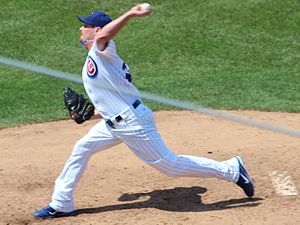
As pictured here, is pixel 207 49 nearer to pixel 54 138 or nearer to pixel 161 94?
pixel 161 94

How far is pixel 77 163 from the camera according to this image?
6547mm

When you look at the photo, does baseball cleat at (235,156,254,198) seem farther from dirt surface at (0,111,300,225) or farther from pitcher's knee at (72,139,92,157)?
pitcher's knee at (72,139,92,157)

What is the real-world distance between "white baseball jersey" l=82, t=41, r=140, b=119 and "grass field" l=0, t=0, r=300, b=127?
133 inches

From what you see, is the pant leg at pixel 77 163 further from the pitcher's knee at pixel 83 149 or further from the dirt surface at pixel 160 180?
the dirt surface at pixel 160 180

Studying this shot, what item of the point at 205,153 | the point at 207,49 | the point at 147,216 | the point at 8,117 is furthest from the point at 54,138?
the point at 207,49

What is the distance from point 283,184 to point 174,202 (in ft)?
3.52

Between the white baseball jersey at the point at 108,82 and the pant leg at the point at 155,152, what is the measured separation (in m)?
0.17

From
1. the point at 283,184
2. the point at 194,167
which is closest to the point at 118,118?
the point at 194,167

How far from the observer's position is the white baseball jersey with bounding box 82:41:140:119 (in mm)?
6211

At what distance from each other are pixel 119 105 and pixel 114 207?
3.31 ft

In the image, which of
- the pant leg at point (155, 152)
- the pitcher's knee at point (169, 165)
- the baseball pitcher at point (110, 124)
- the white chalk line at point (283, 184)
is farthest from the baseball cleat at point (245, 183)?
the pitcher's knee at point (169, 165)

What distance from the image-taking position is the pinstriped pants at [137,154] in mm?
6336

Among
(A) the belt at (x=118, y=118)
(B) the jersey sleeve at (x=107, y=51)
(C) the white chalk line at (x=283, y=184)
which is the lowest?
(C) the white chalk line at (x=283, y=184)

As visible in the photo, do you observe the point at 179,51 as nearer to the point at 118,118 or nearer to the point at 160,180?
the point at 160,180
